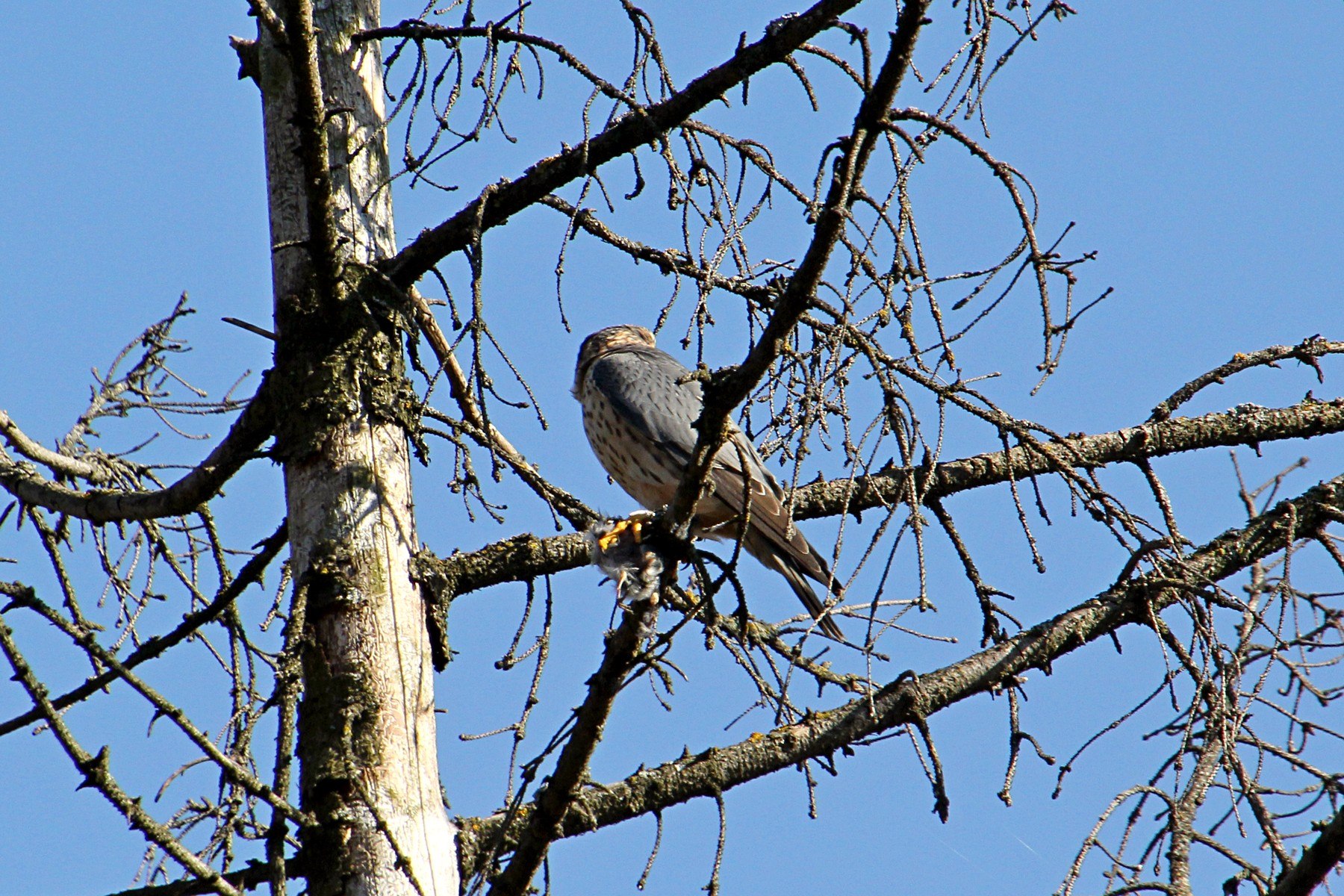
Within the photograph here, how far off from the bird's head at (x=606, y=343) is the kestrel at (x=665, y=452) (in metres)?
0.04

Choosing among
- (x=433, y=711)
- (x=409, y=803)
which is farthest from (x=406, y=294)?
(x=409, y=803)

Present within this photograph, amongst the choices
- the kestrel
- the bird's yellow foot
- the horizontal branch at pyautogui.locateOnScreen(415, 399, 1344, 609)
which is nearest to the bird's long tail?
the kestrel

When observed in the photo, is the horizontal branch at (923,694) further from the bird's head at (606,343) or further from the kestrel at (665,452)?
the bird's head at (606,343)

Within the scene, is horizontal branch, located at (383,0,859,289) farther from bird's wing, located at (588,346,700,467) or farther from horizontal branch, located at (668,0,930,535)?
bird's wing, located at (588,346,700,467)

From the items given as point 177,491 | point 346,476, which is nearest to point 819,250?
point 346,476

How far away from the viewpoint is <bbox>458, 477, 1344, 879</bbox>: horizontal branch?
355 cm

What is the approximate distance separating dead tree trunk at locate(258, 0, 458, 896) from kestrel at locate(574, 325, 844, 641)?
1.44 metres

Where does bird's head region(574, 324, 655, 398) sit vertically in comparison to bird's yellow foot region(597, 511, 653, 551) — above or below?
above

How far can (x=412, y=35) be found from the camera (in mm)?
3328

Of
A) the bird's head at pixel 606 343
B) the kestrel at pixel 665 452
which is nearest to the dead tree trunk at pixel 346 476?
the kestrel at pixel 665 452

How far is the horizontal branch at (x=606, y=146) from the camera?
2.85 metres

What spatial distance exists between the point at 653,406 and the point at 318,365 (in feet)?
6.92

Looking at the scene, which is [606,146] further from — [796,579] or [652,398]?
[652,398]

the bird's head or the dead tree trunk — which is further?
the bird's head
